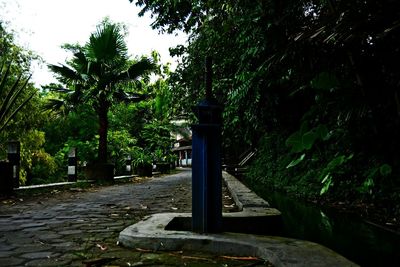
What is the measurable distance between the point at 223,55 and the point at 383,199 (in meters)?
4.52

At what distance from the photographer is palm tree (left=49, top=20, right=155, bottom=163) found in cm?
1069

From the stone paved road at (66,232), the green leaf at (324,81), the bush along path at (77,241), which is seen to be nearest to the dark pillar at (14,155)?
the stone paved road at (66,232)

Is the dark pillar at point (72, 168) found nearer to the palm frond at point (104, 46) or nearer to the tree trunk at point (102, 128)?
the tree trunk at point (102, 128)

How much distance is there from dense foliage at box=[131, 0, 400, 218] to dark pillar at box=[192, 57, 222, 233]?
0.52m

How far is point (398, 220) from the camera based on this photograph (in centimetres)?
422

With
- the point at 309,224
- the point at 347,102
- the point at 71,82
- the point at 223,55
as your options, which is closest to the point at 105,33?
the point at 71,82

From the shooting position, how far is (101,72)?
10.9m

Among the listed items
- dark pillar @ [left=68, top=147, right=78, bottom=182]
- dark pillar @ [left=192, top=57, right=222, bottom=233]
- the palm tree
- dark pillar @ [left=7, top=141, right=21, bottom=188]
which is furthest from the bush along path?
the palm tree

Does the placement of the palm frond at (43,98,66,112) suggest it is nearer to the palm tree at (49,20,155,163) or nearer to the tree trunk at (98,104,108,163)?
the palm tree at (49,20,155,163)

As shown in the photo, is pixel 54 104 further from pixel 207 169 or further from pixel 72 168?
pixel 207 169

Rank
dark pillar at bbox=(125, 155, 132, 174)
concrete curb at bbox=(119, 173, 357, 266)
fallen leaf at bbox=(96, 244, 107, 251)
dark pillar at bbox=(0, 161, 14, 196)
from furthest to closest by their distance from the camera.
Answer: dark pillar at bbox=(125, 155, 132, 174) < dark pillar at bbox=(0, 161, 14, 196) < fallen leaf at bbox=(96, 244, 107, 251) < concrete curb at bbox=(119, 173, 357, 266)

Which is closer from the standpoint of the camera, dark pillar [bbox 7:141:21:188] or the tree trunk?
dark pillar [bbox 7:141:21:188]

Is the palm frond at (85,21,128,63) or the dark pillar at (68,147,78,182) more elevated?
the palm frond at (85,21,128,63)

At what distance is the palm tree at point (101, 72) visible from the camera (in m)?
10.7
